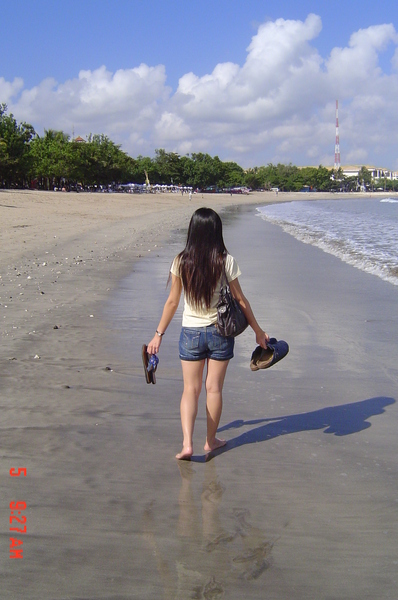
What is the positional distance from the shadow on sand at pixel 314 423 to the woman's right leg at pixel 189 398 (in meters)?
0.22

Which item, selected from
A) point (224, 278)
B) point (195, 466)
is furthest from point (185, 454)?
point (224, 278)

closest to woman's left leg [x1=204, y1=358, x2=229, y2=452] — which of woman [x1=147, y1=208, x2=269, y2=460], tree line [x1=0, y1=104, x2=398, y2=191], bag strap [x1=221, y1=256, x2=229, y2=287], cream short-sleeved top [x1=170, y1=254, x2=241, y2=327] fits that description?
woman [x1=147, y1=208, x2=269, y2=460]

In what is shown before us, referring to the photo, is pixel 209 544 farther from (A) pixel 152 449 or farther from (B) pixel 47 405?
(B) pixel 47 405

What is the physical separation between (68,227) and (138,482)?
61.1ft

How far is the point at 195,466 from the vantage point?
366 centimetres

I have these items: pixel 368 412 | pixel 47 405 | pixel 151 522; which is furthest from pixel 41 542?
pixel 368 412

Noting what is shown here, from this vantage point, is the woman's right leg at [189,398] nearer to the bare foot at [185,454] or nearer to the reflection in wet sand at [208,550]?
the bare foot at [185,454]

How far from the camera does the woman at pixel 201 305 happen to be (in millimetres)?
3572

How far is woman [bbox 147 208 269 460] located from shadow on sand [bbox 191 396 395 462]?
0.43 metres

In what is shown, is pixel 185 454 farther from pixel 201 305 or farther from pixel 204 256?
pixel 204 256

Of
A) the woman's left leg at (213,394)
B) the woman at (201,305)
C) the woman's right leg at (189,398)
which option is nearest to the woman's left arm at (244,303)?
the woman at (201,305)

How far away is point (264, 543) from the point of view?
285 cm

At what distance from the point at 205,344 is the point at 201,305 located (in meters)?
0.23

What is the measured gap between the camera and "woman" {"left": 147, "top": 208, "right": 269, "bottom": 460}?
3572 millimetres
